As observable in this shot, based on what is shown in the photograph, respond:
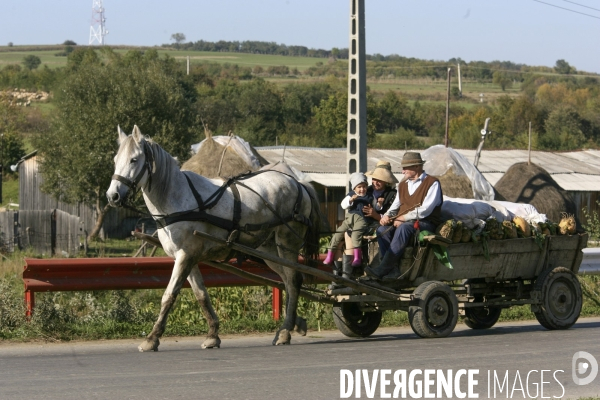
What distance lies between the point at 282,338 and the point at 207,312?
0.89 meters

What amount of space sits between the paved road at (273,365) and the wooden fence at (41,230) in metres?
28.3

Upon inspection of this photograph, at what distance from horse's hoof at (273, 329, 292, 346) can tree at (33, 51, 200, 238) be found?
33.9m

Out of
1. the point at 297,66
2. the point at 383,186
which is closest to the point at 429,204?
the point at 383,186

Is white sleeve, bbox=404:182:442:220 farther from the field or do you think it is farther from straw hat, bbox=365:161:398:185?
the field

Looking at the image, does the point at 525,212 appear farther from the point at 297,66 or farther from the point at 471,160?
the point at 297,66

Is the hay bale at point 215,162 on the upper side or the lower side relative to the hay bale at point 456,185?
upper

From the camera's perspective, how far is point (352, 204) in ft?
36.3

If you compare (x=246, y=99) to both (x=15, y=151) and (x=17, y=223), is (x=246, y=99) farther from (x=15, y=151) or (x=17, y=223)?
(x=17, y=223)

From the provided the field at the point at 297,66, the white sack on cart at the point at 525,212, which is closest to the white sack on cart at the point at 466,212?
the white sack on cart at the point at 525,212

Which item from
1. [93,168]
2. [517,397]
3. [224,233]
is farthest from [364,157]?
[93,168]

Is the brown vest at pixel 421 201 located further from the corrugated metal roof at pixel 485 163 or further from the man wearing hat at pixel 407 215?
the corrugated metal roof at pixel 485 163

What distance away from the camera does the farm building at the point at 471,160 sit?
132 feet

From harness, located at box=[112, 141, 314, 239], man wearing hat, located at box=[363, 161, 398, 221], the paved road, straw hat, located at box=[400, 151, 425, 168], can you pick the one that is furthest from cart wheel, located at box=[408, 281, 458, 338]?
harness, located at box=[112, 141, 314, 239]

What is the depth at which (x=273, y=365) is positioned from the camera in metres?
8.55
